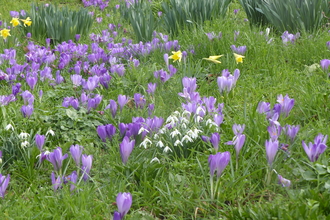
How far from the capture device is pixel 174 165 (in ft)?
7.29

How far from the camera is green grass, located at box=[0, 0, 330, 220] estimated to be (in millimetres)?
1879

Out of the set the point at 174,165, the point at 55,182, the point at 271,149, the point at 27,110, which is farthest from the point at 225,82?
the point at 55,182

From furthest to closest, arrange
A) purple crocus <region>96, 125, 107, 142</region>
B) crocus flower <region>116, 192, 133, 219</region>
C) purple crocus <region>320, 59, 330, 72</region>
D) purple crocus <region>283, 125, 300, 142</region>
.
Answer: purple crocus <region>320, 59, 330, 72</region> < purple crocus <region>96, 125, 107, 142</region> < purple crocus <region>283, 125, 300, 142</region> < crocus flower <region>116, 192, 133, 219</region>

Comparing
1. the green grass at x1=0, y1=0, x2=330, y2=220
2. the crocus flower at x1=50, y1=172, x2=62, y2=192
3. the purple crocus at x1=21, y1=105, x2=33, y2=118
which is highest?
the purple crocus at x1=21, y1=105, x2=33, y2=118

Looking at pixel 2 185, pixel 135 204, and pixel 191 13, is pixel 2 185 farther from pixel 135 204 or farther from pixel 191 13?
pixel 191 13

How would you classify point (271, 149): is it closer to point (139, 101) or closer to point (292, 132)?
point (292, 132)

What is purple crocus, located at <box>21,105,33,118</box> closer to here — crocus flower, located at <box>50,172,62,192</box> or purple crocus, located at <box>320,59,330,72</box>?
crocus flower, located at <box>50,172,62,192</box>

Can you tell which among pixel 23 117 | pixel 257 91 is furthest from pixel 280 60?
pixel 23 117

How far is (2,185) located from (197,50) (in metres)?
2.63

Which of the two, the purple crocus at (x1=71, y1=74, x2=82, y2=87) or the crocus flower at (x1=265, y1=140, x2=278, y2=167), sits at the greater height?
the crocus flower at (x1=265, y1=140, x2=278, y2=167)

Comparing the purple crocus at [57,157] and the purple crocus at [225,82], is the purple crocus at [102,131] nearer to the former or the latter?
the purple crocus at [57,157]

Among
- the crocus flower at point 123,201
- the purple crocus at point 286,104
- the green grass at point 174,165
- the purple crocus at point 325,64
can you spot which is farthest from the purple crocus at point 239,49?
the crocus flower at point 123,201

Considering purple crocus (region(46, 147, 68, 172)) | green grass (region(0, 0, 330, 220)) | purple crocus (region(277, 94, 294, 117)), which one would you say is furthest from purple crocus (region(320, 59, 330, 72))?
purple crocus (region(46, 147, 68, 172))

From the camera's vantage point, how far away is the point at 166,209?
2.01m
